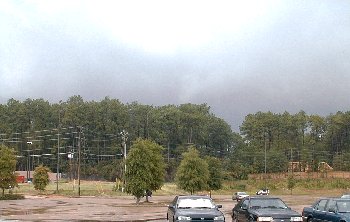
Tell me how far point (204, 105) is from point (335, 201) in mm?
158951

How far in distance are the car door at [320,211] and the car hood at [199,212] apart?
3859 millimetres

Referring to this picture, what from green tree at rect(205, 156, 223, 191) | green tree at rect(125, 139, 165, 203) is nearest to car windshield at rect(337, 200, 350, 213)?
green tree at rect(125, 139, 165, 203)

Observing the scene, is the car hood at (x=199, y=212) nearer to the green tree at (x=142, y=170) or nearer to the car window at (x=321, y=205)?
the car window at (x=321, y=205)

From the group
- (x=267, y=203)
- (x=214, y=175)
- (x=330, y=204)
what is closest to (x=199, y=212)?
(x=267, y=203)

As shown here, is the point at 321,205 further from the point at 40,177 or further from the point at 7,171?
the point at 40,177

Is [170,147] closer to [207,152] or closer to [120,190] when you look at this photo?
[207,152]

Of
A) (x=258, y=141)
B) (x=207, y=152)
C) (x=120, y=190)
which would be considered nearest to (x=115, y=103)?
(x=207, y=152)

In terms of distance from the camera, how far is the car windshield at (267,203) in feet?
69.7

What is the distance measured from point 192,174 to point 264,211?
35746mm

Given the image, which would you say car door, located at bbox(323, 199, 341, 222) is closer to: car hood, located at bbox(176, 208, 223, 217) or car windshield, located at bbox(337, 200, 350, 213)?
car windshield, located at bbox(337, 200, 350, 213)

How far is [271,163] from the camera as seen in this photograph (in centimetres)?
13650

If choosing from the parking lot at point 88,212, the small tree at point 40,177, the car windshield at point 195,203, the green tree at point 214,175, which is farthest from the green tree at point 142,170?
the car windshield at point 195,203

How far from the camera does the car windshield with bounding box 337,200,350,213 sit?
19.0 m

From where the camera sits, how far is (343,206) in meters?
19.3
